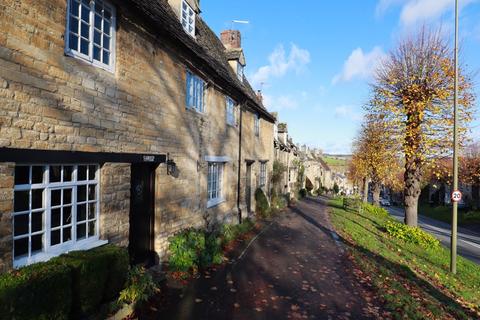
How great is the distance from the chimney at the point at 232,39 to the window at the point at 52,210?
15.0 meters

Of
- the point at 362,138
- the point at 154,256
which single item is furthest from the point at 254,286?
the point at 362,138

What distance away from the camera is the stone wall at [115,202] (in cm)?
583

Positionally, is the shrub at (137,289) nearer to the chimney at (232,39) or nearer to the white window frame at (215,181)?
the white window frame at (215,181)

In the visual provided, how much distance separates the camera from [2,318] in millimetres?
3324

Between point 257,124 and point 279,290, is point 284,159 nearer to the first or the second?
point 257,124

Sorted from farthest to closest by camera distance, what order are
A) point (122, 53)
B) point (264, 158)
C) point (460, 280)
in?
1. point (264, 158)
2. point (460, 280)
3. point (122, 53)

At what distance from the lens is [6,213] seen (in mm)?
3965

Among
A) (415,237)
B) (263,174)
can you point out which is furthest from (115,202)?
(263,174)

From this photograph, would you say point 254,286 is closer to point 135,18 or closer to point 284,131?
point 135,18

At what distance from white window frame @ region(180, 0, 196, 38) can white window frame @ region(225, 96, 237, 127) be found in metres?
3.15

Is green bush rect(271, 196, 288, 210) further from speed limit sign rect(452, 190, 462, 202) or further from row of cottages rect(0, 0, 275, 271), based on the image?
row of cottages rect(0, 0, 275, 271)

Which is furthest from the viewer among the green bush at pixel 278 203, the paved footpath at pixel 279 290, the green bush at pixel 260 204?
the green bush at pixel 278 203

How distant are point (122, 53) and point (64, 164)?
258cm

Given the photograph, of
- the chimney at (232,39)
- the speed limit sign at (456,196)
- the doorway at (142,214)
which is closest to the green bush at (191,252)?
the doorway at (142,214)
